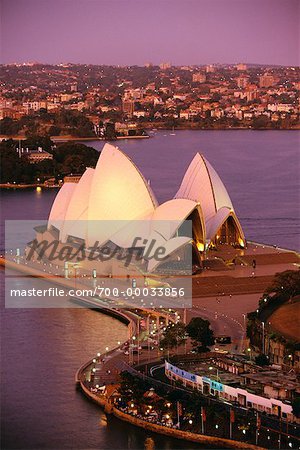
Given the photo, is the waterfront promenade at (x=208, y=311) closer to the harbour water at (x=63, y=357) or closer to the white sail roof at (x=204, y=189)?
the harbour water at (x=63, y=357)

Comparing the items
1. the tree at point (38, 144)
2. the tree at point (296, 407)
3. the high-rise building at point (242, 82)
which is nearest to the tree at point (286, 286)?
the tree at point (296, 407)

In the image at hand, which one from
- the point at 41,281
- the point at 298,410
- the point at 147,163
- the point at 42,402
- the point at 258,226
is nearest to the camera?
the point at 298,410

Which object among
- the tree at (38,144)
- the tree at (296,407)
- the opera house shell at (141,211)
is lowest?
the tree at (38,144)

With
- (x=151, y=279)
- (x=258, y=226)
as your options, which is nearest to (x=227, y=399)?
(x=151, y=279)

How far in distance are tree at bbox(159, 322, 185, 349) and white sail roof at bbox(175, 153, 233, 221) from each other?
10.4 feet

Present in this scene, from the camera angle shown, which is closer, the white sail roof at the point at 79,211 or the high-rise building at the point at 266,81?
the white sail roof at the point at 79,211

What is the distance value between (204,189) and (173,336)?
12.0 feet

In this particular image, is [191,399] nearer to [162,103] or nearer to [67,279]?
[67,279]

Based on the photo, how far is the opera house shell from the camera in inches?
494

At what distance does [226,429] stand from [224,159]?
57.9 ft

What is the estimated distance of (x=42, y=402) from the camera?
8859mm

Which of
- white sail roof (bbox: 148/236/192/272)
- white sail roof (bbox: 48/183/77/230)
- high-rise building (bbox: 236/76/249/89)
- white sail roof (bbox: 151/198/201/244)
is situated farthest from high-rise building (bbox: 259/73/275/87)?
white sail roof (bbox: 148/236/192/272)

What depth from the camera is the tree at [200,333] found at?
32.1 feet

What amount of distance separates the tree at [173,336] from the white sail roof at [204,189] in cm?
317
